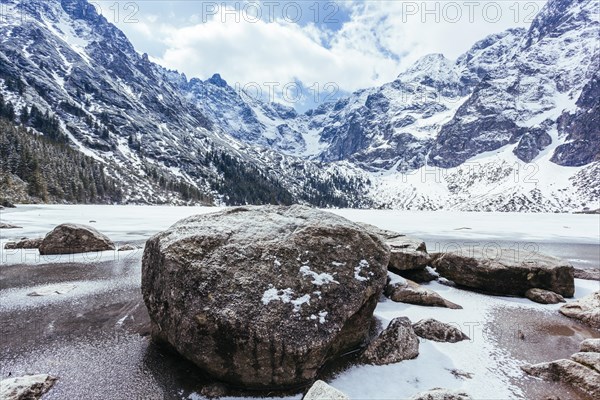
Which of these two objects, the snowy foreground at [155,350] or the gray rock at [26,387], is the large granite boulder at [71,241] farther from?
the gray rock at [26,387]

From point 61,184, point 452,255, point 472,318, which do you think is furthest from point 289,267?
point 61,184

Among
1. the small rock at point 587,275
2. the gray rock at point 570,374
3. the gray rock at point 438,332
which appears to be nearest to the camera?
the gray rock at point 570,374

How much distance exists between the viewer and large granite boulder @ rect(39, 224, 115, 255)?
52.4 feet

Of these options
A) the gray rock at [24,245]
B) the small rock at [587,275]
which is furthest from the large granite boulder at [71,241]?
the small rock at [587,275]

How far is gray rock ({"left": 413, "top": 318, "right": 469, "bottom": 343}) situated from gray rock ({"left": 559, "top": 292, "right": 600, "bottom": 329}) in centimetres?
418

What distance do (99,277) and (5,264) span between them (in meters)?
4.85

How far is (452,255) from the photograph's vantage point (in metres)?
12.9

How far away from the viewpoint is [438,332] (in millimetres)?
7801

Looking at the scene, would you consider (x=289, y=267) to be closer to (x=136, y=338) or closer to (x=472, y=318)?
(x=136, y=338)

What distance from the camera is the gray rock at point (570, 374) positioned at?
577 cm

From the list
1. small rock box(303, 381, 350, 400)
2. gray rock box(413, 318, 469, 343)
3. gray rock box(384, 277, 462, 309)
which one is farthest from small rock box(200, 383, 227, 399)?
gray rock box(384, 277, 462, 309)

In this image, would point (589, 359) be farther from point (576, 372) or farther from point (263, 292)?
point (263, 292)

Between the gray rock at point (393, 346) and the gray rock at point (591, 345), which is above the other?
the gray rock at point (393, 346)

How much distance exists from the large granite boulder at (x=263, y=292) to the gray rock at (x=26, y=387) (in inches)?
77.5
